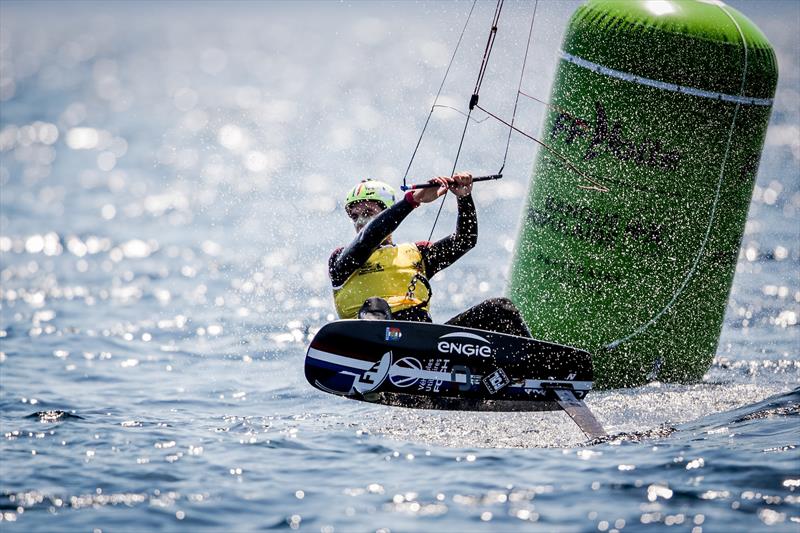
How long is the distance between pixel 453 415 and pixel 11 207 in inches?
520

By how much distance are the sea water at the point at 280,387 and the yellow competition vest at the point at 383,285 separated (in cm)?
73

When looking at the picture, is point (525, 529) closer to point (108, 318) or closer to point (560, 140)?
point (560, 140)

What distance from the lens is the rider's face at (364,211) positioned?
7336 mm

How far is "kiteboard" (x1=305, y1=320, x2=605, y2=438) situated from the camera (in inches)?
265

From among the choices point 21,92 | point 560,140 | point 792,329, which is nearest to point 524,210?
point 560,140

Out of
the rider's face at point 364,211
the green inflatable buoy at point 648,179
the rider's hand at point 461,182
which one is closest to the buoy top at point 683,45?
the green inflatable buoy at point 648,179

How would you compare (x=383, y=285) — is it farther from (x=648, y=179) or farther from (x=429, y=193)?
(x=648, y=179)

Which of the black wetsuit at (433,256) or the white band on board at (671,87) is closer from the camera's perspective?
the black wetsuit at (433,256)

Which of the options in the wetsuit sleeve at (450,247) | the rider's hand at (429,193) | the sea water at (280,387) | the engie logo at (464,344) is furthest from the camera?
the wetsuit sleeve at (450,247)

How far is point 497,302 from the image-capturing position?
706cm

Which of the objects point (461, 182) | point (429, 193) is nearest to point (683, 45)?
point (461, 182)

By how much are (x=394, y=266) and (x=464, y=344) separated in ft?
2.69

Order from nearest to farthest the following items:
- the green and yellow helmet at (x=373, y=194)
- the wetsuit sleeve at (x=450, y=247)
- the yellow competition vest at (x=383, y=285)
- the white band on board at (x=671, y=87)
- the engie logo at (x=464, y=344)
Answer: the engie logo at (x=464, y=344), the white band on board at (x=671, y=87), the yellow competition vest at (x=383, y=285), the green and yellow helmet at (x=373, y=194), the wetsuit sleeve at (x=450, y=247)

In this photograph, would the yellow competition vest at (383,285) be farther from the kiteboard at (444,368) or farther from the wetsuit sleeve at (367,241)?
the kiteboard at (444,368)
